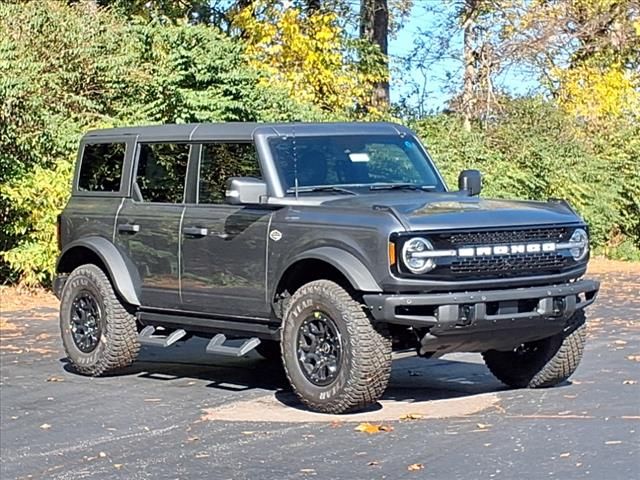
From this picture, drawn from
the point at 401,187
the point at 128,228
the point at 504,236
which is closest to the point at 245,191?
the point at 401,187

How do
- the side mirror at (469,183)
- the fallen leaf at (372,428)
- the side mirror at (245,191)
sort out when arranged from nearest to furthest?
the fallen leaf at (372,428) < the side mirror at (245,191) < the side mirror at (469,183)

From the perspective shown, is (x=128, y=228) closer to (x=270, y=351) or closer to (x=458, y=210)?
(x=270, y=351)

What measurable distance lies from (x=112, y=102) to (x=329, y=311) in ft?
36.9

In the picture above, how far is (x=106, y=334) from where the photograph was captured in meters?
10.2

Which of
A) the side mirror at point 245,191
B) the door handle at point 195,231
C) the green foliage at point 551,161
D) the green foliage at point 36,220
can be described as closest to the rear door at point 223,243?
the door handle at point 195,231

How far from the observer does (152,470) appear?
7.00m

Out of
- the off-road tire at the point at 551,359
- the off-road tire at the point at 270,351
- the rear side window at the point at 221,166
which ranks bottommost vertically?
the off-road tire at the point at 270,351

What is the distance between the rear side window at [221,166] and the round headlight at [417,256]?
1.74 meters

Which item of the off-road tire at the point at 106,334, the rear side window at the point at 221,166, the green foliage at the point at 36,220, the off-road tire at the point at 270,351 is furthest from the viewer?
the green foliage at the point at 36,220

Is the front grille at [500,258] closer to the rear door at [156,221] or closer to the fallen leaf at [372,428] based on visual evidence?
the fallen leaf at [372,428]

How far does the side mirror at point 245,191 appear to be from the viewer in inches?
351

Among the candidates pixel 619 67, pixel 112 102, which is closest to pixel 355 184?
pixel 112 102

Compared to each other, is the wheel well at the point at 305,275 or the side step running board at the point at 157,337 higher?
the wheel well at the point at 305,275

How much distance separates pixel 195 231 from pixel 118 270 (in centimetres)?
102
